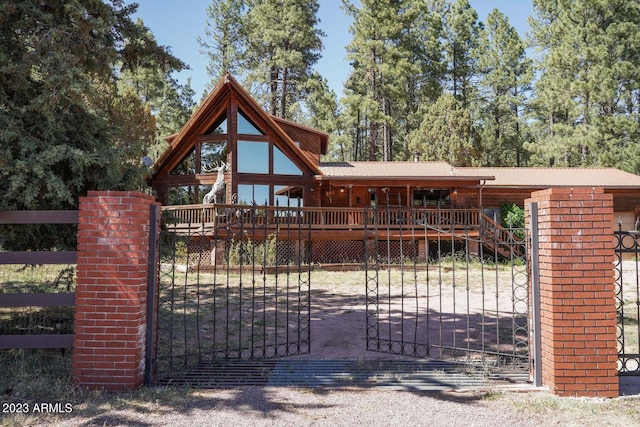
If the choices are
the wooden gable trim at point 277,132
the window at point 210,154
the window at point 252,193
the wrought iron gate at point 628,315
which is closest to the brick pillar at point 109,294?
the wrought iron gate at point 628,315

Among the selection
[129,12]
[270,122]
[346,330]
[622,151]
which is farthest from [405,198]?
[129,12]

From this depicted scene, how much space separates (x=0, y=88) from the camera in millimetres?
6180

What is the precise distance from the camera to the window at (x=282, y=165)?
20.5m

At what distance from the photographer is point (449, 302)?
402 inches

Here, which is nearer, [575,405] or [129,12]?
[575,405]

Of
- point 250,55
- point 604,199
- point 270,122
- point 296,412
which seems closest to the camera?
point 296,412

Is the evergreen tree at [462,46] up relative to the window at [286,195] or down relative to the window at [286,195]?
up

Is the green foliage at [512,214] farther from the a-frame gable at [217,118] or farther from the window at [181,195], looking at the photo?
the window at [181,195]

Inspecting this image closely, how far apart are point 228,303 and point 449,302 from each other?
17.1ft

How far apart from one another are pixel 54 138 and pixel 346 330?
5.24 metres

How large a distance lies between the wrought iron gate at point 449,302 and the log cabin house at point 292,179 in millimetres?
1540

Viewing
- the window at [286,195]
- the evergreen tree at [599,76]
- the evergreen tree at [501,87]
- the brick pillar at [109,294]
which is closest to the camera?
the brick pillar at [109,294]

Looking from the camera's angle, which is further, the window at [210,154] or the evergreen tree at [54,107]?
the window at [210,154]

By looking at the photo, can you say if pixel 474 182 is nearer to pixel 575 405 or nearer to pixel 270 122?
pixel 270 122
